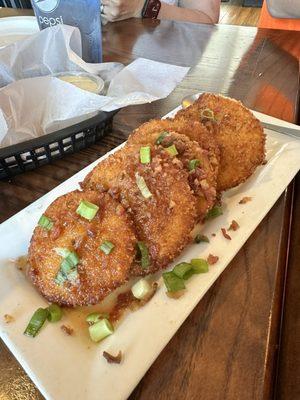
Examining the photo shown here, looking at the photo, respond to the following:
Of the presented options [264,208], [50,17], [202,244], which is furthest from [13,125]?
[264,208]

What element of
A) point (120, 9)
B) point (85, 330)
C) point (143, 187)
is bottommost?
point (85, 330)

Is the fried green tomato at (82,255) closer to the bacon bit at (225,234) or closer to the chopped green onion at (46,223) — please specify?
the chopped green onion at (46,223)

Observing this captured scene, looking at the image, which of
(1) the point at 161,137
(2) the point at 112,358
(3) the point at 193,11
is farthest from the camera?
(3) the point at 193,11

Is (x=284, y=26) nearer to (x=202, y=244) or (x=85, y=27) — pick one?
(x=85, y=27)

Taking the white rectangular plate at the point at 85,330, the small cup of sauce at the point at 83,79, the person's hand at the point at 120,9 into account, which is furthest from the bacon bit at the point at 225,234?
the person's hand at the point at 120,9

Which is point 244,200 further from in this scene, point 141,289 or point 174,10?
point 174,10

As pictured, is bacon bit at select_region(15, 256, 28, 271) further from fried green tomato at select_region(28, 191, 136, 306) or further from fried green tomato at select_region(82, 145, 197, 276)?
fried green tomato at select_region(82, 145, 197, 276)

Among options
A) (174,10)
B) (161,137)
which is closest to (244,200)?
(161,137)
